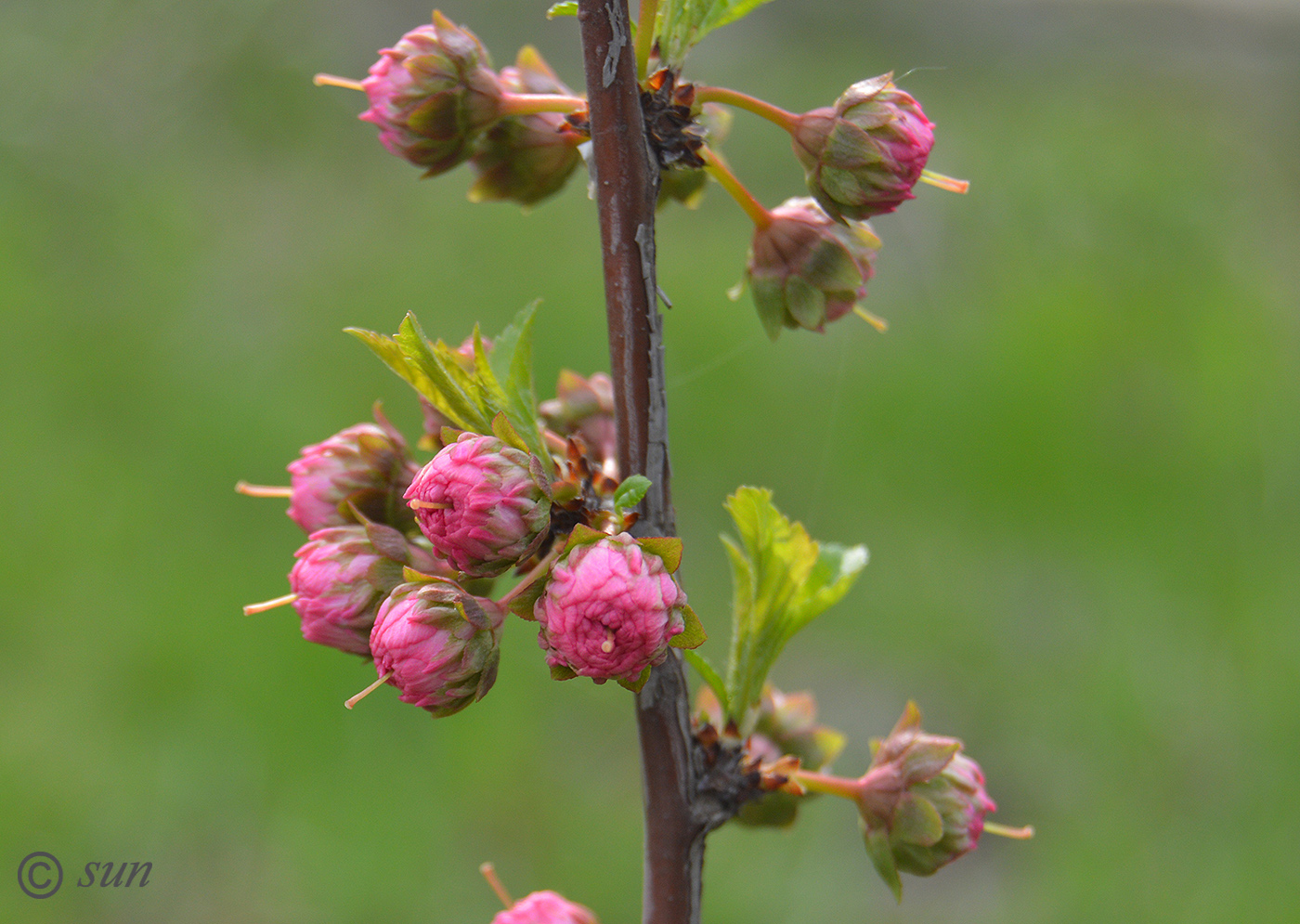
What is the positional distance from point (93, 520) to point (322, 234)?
148 cm

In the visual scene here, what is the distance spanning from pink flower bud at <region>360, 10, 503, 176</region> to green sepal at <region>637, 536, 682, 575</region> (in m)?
0.40

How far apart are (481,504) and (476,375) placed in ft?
0.42

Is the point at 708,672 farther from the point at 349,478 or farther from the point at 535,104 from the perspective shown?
the point at 535,104

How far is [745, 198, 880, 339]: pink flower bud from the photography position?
36.6 inches

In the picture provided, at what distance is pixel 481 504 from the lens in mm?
697

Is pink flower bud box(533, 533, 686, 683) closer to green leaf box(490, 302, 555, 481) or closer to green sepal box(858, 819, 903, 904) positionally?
green leaf box(490, 302, 555, 481)

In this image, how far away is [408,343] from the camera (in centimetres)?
74

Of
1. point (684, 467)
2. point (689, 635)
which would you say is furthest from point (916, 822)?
point (684, 467)

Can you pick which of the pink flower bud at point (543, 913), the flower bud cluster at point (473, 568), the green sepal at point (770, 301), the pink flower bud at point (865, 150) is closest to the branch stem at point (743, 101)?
the pink flower bud at point (865, 150)

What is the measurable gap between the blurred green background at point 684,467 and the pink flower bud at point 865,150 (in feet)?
2.84

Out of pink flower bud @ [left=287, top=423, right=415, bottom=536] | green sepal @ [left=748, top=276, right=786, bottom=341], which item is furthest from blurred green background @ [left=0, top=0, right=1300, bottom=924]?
pink flower bud @ [left=287, top=423, right=415, bottom=536]

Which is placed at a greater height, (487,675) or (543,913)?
(487,675)

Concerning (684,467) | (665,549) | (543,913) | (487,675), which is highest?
Answer: (665,549)

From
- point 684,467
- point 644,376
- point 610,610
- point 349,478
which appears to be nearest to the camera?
point 610,610
